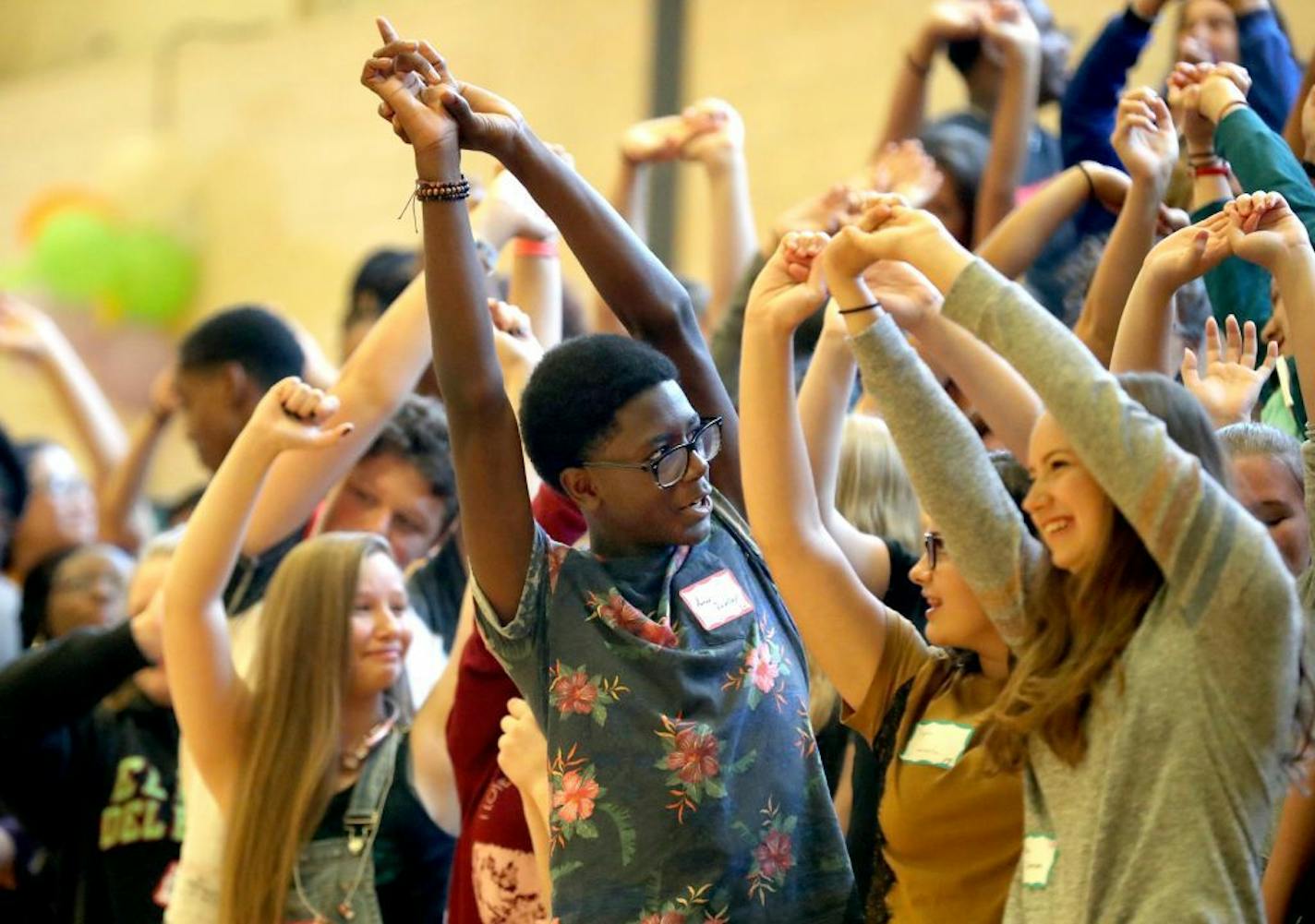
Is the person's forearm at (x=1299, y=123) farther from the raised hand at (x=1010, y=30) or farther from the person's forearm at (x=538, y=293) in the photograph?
the person's forearm at (x=538, y=293)

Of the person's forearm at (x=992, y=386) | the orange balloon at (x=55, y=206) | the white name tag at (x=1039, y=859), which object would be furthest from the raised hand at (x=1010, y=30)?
the orange balloon at (x=55, y=206)

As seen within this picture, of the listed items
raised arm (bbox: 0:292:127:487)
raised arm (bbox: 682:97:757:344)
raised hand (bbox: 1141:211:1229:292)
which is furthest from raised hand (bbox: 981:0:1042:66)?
raised arm (bbox: 0:292:127:487)

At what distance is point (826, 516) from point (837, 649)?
31cm

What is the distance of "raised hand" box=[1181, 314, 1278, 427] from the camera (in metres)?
2.28

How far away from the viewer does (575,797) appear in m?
1.98

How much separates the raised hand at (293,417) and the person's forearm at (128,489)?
71.1 inches

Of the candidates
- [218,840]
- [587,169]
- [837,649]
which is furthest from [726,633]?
[587,169]

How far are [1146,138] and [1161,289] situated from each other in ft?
1.58

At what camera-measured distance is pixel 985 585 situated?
1.82 meters

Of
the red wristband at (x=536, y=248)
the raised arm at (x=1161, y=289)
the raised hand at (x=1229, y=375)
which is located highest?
the red wristband at (x=536, y=248)

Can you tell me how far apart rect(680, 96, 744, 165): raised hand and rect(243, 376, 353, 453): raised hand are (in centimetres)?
103

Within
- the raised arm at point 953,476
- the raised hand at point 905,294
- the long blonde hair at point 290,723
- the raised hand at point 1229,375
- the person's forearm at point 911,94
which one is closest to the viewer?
the raised arm at point 953,476

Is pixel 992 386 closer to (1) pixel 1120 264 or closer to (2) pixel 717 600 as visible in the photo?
(2) pixel 717 600

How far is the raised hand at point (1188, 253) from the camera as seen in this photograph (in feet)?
6.89
